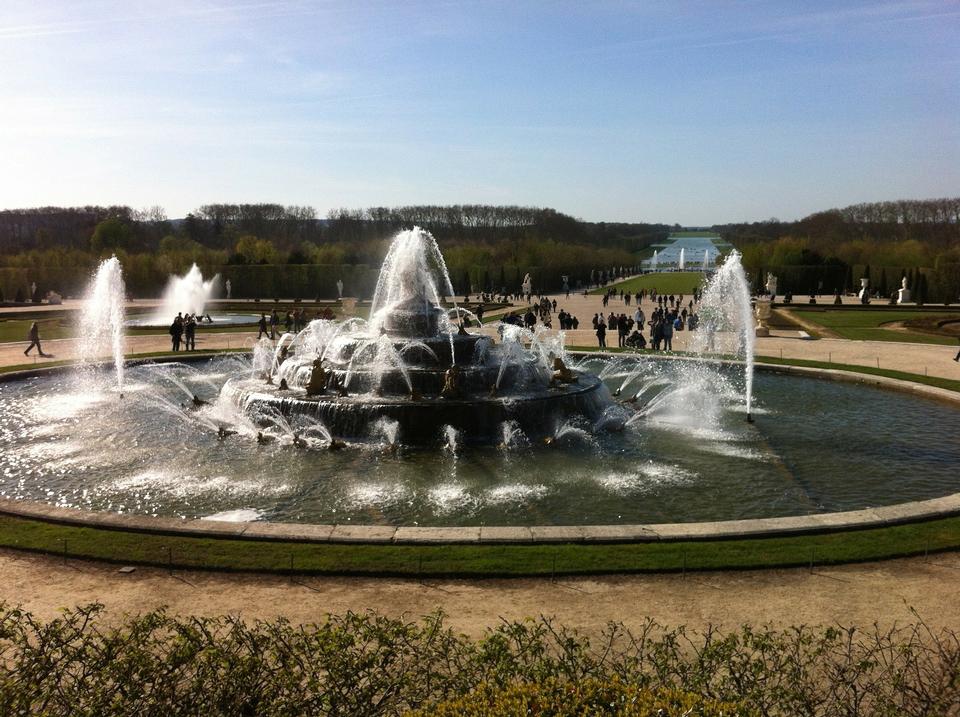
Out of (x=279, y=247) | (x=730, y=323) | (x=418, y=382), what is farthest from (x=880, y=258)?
(x=279, y=247)

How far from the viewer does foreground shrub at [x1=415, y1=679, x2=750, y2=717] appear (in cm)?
511

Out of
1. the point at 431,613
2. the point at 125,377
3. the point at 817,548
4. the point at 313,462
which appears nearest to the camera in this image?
the point at 431,613

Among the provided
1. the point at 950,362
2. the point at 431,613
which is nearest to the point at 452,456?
the point at 431,613

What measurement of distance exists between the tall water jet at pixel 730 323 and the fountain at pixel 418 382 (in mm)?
4634

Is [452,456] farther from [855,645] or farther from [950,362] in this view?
[950,362]

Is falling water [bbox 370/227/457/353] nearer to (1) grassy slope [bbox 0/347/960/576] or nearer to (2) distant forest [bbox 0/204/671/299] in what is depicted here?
(1) grassy slope [bbox 0/347/960/576]

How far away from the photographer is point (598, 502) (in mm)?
12266

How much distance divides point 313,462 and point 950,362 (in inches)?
928

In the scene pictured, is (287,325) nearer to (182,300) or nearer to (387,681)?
(182,300)

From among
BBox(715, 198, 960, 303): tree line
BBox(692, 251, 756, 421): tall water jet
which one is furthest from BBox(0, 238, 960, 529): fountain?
BBox(715, 198, 960, 303): tree line

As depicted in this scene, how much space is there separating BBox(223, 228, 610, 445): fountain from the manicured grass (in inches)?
254

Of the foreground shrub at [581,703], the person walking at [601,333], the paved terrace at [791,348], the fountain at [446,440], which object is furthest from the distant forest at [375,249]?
the foreground shrub at [581,703]

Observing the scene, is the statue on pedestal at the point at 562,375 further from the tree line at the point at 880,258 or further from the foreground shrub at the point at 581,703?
the tree line at the point at 880,258

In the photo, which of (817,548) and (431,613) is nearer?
(431,613)
